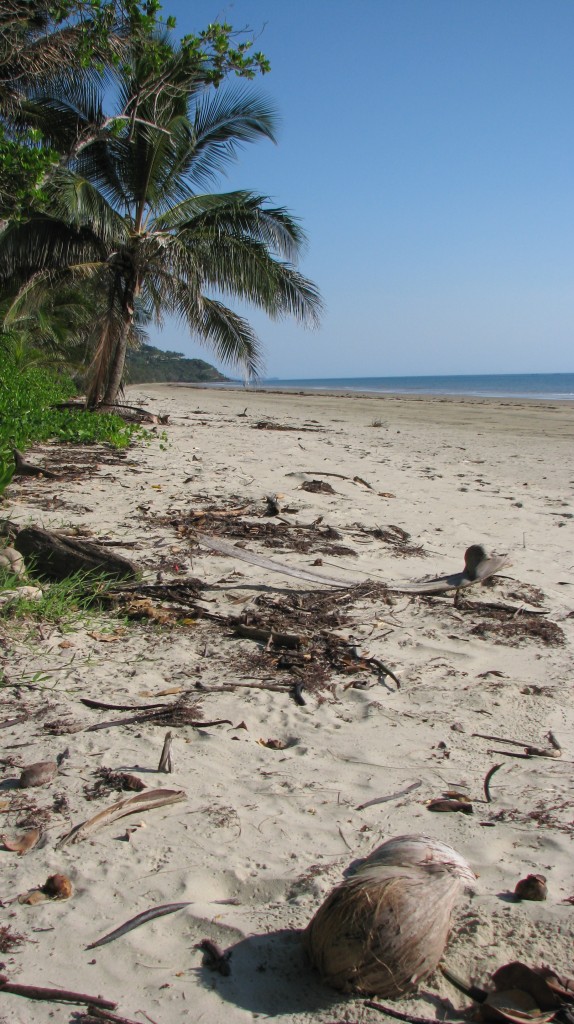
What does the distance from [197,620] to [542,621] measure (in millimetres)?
1733

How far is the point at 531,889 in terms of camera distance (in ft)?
5.90

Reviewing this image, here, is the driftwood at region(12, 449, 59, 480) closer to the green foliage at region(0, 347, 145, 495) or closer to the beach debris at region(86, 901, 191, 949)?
the green foliage at region(0, 347, 145, 495)

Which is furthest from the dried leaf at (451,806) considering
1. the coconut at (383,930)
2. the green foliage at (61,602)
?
the green foliage at (61,602)

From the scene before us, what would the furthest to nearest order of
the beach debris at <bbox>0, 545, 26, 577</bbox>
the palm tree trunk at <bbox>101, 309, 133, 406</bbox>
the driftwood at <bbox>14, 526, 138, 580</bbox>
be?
the palm tree trunk at <bbox>101, 309, 133, 406</bbox>
the driftwood at <bbox>14, 526, 138, 580</bbox>
the beach debris at <bbox>0, 545, 26, 577</bbox>

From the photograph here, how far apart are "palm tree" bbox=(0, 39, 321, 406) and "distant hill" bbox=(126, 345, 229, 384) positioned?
4669cm

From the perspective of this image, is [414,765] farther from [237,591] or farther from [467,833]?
[237,591]

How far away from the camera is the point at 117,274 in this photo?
12.9 meters

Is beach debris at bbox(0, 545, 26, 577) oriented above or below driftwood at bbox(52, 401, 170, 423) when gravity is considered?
below

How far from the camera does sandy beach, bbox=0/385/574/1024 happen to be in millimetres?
1625

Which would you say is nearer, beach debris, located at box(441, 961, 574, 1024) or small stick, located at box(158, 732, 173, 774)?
beach debris, located at box(441, 961, 574, 1024)

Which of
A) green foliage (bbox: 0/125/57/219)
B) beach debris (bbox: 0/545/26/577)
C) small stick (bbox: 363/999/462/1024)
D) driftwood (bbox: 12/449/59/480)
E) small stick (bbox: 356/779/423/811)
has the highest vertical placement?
green foliage (bbox: 0/125/57/219)

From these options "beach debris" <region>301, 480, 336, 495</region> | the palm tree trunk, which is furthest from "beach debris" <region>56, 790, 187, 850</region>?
the palm tree trunk

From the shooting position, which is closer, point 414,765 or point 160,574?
point 414,765

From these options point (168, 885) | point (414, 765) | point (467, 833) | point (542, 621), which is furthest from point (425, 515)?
point (168, 885)
